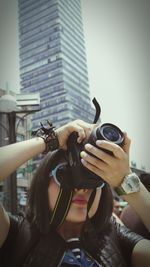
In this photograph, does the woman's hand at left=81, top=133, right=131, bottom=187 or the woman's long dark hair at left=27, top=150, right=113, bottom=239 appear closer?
the woman's hand at left=81, top=133, right=131, bottom=187

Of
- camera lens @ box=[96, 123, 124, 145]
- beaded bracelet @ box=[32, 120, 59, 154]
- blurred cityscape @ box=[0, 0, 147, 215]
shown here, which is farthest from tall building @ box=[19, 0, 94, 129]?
camera lens @ box=[96, 123, 124, 145]

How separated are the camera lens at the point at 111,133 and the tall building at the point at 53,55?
1.73 ft

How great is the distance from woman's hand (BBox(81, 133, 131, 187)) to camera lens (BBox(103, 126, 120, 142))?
0.09 ft

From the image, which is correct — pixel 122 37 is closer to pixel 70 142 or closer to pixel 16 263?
pixel 70 142

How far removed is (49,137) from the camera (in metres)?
0.64

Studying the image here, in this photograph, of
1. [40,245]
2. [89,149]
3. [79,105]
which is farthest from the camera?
[79,105]

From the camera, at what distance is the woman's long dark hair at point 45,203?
2.02 ft

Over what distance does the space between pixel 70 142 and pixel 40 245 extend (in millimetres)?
248

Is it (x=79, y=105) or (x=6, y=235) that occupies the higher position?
(x=79, y=105)

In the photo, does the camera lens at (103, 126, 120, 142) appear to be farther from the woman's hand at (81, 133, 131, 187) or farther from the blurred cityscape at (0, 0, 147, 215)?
the blurred cityscape at (0, 0, 147, 215)

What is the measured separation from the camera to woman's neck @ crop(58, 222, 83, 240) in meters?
0.65

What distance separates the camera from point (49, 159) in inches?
25.4

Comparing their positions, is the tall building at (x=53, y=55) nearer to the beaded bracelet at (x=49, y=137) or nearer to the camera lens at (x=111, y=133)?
the beaded bracelet at (x=49, y=137)

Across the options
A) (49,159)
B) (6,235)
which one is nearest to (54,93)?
(49,159)
